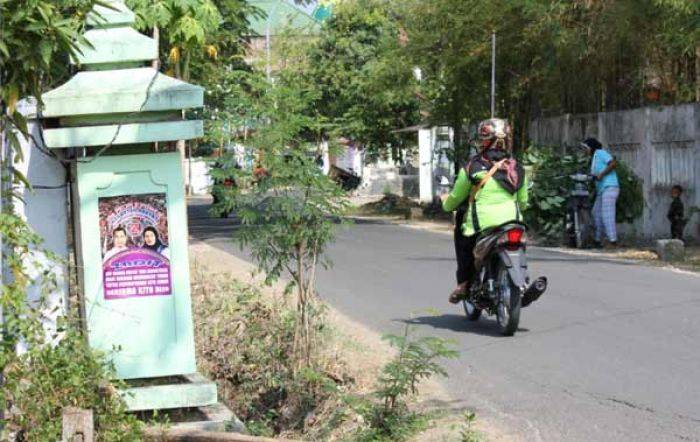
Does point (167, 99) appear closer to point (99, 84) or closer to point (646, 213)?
point (99, 84)

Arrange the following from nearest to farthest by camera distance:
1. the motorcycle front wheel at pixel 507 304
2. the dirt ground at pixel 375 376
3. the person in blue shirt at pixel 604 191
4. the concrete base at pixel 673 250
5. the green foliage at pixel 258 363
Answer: the dirt ground at pixel 375 376 < the green foliage at pixel 258 363 < the motorcycle front wheel at pixel 507 304 < the concrete base at pixel 673 250 < the person in blue shirt at pixel 604 191

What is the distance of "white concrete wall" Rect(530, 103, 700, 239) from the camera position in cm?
2047

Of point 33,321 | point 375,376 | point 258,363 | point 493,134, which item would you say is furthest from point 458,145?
point 33,321

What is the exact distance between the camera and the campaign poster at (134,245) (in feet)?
25.1

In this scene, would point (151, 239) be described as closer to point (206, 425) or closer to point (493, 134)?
point (206, 425)

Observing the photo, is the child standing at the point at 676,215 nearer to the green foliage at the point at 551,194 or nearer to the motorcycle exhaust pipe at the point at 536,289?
the green foliage at the point at 551,194

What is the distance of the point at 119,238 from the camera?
7672 mm

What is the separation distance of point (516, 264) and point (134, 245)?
160 inches

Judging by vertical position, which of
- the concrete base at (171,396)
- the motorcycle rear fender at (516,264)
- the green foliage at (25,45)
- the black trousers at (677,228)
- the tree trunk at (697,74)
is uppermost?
the tree trunk at (697,74)

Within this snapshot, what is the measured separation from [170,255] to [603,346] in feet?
13.1

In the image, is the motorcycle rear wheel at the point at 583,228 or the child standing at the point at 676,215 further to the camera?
the motorcycle rear wheel at the point at 583,228

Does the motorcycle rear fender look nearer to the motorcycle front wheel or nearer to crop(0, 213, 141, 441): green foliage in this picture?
the motorcycle front wheel

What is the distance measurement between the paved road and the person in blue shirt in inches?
90.6

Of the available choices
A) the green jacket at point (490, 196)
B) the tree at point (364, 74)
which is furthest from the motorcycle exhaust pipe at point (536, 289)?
the tree at point (364, 74)
